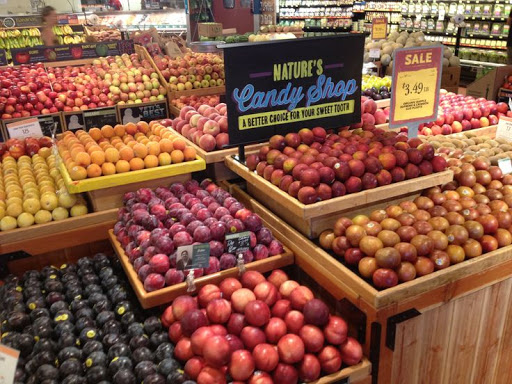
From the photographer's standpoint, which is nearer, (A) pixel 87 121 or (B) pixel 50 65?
(A) pixel 87 121

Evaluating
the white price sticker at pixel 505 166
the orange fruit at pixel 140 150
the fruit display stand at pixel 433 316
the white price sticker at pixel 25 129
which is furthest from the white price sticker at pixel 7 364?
the white price sticker at pixel 25 129

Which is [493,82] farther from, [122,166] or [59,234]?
[59,234]

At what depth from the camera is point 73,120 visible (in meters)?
5.89

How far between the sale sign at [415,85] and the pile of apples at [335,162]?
19cm

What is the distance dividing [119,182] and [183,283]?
3.10 ft

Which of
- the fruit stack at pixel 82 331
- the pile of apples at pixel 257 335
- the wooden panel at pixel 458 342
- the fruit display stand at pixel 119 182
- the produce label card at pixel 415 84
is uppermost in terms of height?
the produce label card at pixel 415 84

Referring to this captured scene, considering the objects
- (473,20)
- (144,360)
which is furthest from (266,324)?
(473,20)

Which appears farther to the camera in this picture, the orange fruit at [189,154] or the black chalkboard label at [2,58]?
the black chalkboard label at [2,58]

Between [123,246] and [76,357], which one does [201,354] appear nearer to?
[76,357]

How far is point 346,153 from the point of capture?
2.47m

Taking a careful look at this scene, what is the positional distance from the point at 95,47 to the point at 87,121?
1.92 meters

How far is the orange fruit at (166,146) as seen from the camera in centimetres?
296

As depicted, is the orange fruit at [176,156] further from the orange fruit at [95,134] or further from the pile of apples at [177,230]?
the orange fruit at [95,134]

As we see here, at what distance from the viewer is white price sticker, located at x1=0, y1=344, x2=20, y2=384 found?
1.19m
